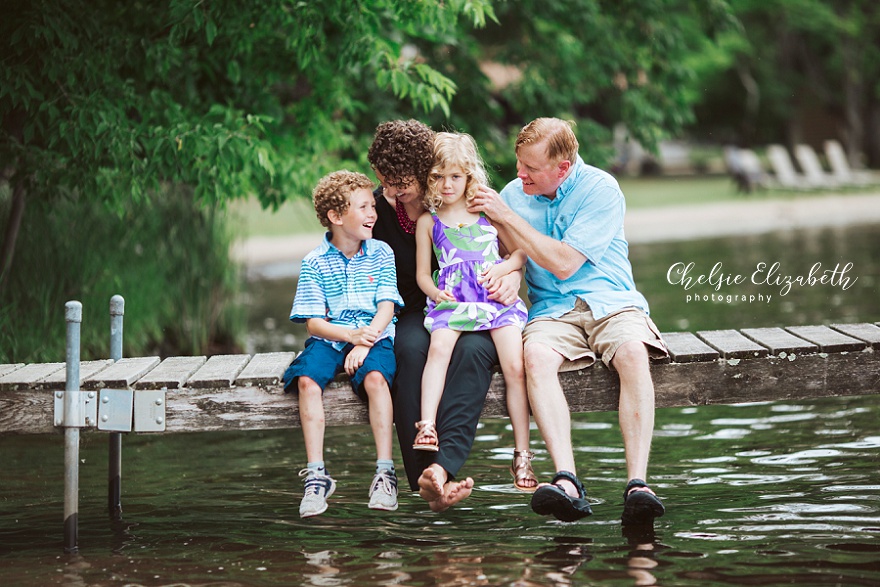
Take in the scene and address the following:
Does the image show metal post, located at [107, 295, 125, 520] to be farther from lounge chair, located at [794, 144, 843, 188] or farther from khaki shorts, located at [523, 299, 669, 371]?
lounge chair, located at [794, 144, 843, 188]

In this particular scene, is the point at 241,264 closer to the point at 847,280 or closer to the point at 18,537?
the point at 18,537

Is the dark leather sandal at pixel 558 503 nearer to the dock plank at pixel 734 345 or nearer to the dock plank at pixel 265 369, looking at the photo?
the dock plank at pixel 734 345

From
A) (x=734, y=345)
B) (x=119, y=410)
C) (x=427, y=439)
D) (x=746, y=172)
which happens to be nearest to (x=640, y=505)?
(x=427, y=439)

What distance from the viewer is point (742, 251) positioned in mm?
17859

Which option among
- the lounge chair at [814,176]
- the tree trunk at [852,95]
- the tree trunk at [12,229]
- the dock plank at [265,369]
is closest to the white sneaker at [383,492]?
the dock plank at [265,369]

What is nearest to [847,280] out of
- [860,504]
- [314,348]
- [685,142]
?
[860,504]

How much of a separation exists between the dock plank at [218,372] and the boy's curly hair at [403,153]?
1130mm

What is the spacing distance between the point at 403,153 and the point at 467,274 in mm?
612

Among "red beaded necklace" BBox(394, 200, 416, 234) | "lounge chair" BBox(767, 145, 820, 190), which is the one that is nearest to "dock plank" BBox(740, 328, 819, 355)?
"red beaded necklace" BBox(394, 200, 416, 234)

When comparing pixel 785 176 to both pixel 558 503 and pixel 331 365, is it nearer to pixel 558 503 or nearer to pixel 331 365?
pixel 331 365

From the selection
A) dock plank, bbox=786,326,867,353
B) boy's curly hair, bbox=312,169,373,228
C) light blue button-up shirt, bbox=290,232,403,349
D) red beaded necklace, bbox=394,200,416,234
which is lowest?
dock plank, bbox=786,326,867,353

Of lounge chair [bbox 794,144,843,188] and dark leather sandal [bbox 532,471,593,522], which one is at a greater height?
Result: lounge chair [bbox 794,144,843,188]

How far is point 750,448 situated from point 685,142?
5149 centimetres

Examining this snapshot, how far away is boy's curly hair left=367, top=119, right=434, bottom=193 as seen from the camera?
5348mm
